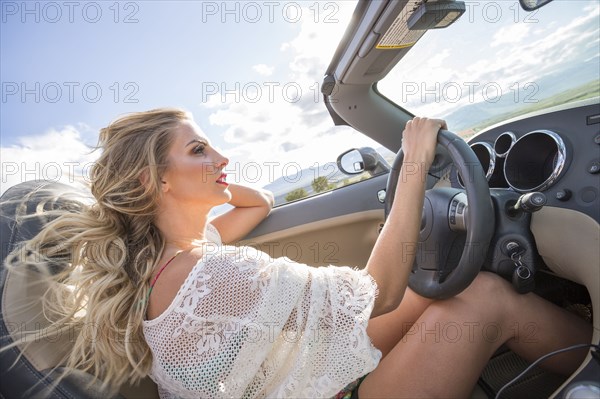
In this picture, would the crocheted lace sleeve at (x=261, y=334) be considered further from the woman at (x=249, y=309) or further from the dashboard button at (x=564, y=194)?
the dashboard button at (x=564, y=194)

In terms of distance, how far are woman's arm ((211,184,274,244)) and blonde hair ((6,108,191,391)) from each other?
52cm

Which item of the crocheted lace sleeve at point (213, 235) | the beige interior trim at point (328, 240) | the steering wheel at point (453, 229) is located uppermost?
the steering wheel at point (453, 229)

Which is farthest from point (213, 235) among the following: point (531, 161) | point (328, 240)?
point (531, 161)

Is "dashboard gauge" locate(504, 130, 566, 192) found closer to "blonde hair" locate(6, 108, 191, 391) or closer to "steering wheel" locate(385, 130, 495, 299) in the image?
"steering wheel" locate(385, 130, 495, 299)

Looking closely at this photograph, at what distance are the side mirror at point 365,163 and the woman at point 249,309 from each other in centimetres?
90

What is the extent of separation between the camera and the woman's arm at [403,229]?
1.06m

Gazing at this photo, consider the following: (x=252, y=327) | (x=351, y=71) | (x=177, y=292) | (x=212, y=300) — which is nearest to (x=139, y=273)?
(x=177, y=292)

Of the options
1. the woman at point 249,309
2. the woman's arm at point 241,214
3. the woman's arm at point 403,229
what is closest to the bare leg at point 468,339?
the woman at point 249,309

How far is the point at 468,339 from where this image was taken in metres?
1.08

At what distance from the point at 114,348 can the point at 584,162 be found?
5.03 ft

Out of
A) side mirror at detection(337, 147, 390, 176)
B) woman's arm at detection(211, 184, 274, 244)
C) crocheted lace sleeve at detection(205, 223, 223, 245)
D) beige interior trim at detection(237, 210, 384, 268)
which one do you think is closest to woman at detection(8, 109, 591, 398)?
crocheted lace sleeve at detection(205, 223, 223, 245)

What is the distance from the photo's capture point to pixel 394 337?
52.6 inches

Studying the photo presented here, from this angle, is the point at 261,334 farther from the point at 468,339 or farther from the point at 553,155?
the point at 553,155

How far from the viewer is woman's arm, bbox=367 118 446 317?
41.9 inches
